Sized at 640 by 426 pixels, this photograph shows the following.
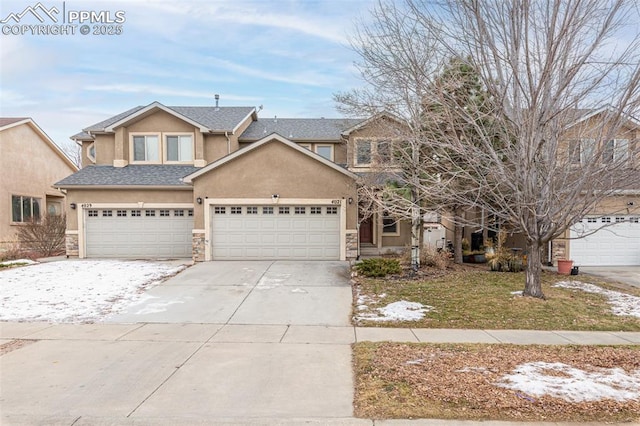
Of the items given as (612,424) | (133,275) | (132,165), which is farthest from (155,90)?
(612,424)

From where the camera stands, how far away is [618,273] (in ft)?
44.3

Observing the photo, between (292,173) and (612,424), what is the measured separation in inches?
485

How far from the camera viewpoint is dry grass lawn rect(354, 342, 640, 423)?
391cm

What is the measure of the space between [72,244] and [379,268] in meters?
13.1

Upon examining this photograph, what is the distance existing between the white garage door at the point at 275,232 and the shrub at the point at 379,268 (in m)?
2.96

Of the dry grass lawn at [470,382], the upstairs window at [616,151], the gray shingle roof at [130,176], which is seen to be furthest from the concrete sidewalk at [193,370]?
the gray shingle roof at [130,176]

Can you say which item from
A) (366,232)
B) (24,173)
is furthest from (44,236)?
(366,232)

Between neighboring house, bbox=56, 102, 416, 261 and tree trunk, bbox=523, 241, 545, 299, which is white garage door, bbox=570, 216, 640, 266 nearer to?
neighboring house, bbox=56, 102, 416, 261

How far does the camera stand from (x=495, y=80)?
8453 mm

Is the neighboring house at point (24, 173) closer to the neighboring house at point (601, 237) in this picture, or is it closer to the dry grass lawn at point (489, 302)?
the dry grass lawn at point (489, 302)

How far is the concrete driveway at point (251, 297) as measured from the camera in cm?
813

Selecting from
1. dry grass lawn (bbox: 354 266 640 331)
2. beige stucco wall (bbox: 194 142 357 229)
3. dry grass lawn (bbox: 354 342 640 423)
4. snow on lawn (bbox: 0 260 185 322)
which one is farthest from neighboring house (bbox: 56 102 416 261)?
dry grass lawn (bbox: 354 342 640 423)

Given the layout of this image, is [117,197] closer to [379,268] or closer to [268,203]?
[268,203]

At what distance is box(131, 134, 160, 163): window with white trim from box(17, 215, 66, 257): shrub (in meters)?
5.00
